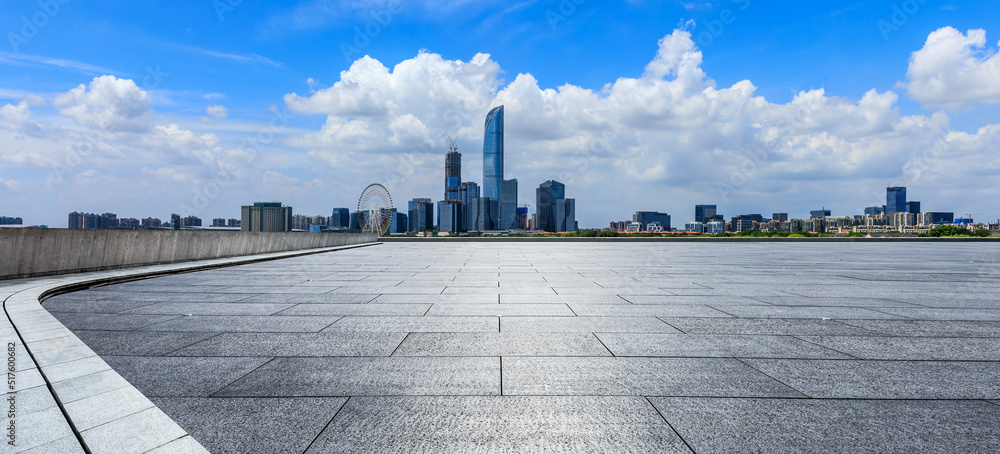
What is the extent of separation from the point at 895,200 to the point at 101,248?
23348 cm

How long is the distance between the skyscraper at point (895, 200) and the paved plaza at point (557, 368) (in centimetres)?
21624

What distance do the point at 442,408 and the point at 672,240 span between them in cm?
5640

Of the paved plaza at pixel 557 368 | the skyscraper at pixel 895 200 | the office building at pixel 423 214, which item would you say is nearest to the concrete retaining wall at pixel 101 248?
the paved plaza at pixel 557 368

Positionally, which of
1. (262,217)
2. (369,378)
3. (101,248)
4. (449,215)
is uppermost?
(449,215)

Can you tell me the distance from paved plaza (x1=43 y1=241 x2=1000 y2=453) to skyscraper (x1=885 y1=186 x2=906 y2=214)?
216m

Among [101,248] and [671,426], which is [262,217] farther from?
[671,426]

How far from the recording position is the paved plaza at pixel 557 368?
3.94 metres

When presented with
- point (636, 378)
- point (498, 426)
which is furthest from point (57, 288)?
point (636, 378)

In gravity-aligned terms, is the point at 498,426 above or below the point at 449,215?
below

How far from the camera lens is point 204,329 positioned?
782cm

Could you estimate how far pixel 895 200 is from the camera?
186m

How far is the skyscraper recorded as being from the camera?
18138 cm

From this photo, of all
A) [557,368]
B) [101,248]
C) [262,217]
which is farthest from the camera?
[262,217]

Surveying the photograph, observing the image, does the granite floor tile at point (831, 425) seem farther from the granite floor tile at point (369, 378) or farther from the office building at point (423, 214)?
the office building at point (423, 214)
